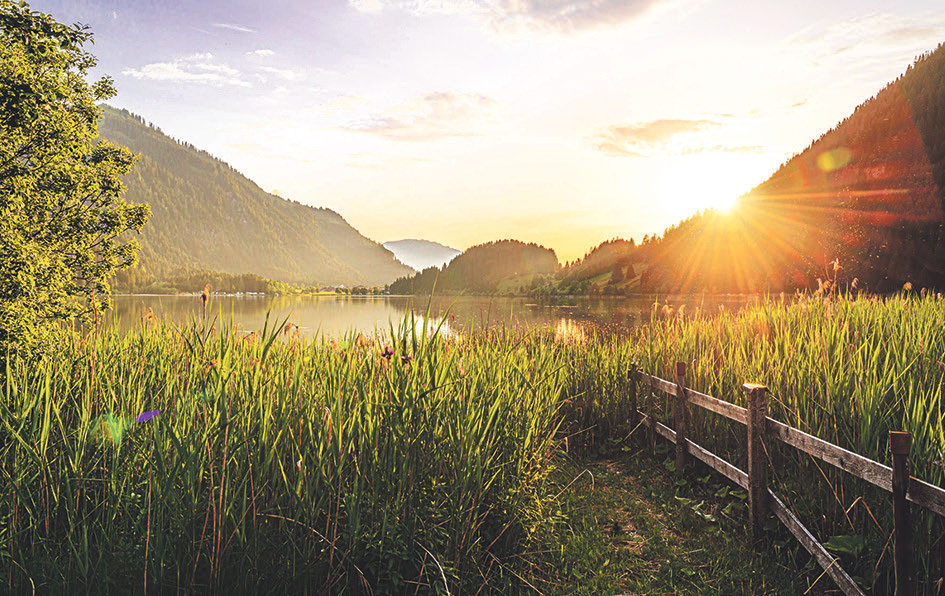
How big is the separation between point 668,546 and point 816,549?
156 cm

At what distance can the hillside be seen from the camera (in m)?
56.4

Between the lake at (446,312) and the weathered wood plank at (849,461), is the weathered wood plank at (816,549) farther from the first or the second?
the lake at (446,312)

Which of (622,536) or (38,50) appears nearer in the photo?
(622,536)

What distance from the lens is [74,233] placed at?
14891 millimetres

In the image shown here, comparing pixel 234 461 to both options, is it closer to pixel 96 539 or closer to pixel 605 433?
pixel 96 539

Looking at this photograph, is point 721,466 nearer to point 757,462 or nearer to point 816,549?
point 757,462

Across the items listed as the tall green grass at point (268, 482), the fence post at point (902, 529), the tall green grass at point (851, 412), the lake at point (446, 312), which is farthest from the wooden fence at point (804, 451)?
the lake at point (446, 312)

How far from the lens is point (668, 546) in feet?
19.3

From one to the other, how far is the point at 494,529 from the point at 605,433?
18.4 feet

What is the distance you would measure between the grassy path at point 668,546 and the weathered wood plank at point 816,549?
0.19m

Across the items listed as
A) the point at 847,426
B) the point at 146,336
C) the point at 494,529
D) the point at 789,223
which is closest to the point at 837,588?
the point at 847,426

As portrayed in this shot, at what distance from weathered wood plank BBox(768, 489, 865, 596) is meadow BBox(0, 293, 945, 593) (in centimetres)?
20

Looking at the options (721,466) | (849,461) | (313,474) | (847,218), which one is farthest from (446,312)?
(847,218)

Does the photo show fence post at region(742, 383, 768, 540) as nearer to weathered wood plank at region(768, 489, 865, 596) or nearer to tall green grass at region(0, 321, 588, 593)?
weathered wood plank at region(768, 489, 865, 596)
